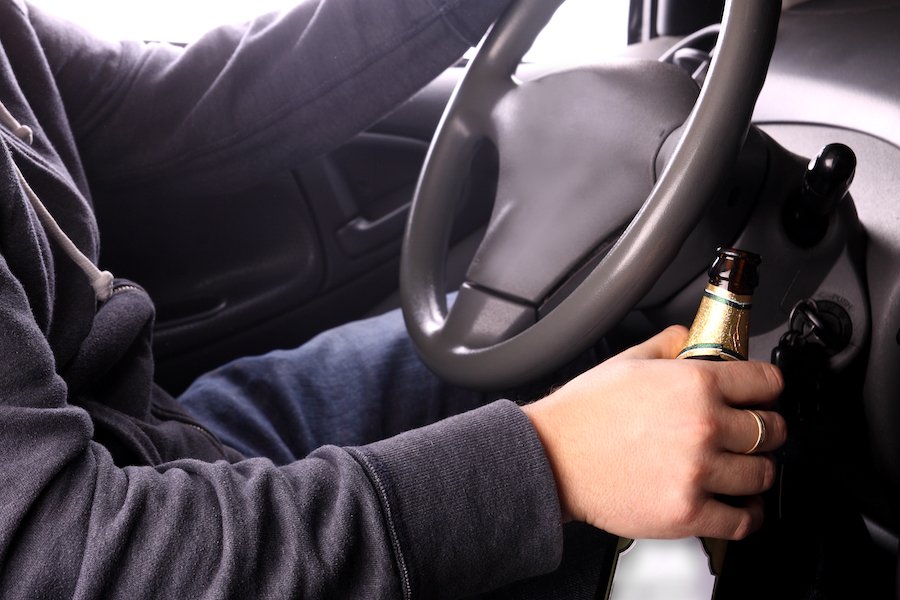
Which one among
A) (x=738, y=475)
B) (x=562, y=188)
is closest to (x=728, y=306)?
(x=738, y=475)

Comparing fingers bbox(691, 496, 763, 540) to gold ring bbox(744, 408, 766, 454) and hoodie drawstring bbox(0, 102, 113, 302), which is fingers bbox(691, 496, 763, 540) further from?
hoodie drawstring bbox(0, 102, 113, 302)

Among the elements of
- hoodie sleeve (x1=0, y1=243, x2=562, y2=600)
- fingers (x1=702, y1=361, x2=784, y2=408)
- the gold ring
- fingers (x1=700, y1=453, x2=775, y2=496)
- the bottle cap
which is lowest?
hoodie sleeve (x1=0, y1=243, x2=562, y2=600)

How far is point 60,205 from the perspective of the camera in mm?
680

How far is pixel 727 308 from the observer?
55cm

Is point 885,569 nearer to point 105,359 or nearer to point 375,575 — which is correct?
point 375,575

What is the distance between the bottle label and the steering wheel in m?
0.04

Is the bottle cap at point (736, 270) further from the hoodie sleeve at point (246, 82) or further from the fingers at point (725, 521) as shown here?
the hoodie sleeve at point (246, 82)

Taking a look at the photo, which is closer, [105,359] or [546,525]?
[546,525]

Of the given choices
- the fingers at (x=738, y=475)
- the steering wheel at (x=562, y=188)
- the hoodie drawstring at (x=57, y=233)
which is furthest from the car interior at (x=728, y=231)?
the hoodie drawstring at (x=57, y=233)

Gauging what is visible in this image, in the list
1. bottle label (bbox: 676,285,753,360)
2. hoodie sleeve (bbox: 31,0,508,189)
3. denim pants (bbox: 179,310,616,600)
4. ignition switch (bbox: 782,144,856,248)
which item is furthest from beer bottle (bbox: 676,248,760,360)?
hoodie sleeve (bbox: 31,0,508,189)

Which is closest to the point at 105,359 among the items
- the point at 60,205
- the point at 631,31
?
the point at 60,205

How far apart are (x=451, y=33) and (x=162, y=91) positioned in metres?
0.31

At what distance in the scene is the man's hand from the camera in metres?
0.53

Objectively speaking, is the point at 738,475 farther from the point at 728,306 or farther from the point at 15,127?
the point at 15,127
